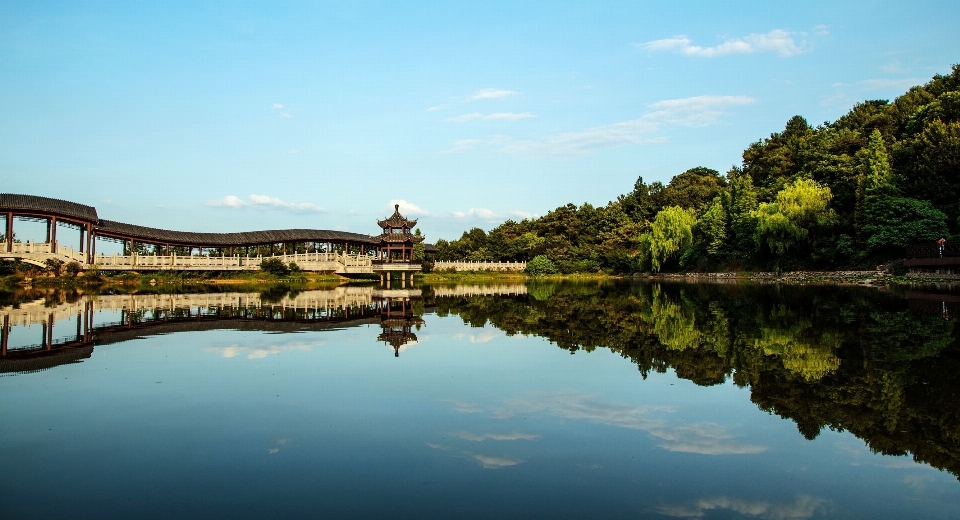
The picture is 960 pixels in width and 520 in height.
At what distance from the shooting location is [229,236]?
41.5 meters

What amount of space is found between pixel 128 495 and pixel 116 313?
1459 cm

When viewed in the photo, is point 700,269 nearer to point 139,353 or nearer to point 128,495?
point 139,353

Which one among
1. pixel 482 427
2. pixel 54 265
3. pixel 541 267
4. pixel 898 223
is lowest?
pixel 482 427

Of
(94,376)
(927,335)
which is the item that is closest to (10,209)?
(94,376)

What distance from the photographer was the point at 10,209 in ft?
97.0

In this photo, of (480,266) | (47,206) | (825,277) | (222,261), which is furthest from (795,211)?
(47,206)

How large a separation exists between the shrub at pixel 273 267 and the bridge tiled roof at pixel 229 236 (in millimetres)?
4466

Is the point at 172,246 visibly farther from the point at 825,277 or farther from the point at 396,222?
the point at 825,277

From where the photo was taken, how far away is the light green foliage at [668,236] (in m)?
49.8

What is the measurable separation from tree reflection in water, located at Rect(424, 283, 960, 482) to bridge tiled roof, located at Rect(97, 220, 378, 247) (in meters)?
25.5

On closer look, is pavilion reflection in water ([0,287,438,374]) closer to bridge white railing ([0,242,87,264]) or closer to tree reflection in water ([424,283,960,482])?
tree reflection in water ([424,283,960,482])

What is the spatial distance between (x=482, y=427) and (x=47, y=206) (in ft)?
110

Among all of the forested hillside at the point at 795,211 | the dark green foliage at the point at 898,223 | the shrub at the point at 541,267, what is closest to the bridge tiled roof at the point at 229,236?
the shrub at the point at 541,267

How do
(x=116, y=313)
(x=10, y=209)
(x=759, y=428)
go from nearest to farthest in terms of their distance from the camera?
(x=759, y=428)
(x=116, y=313)
(x=10, y=209)
